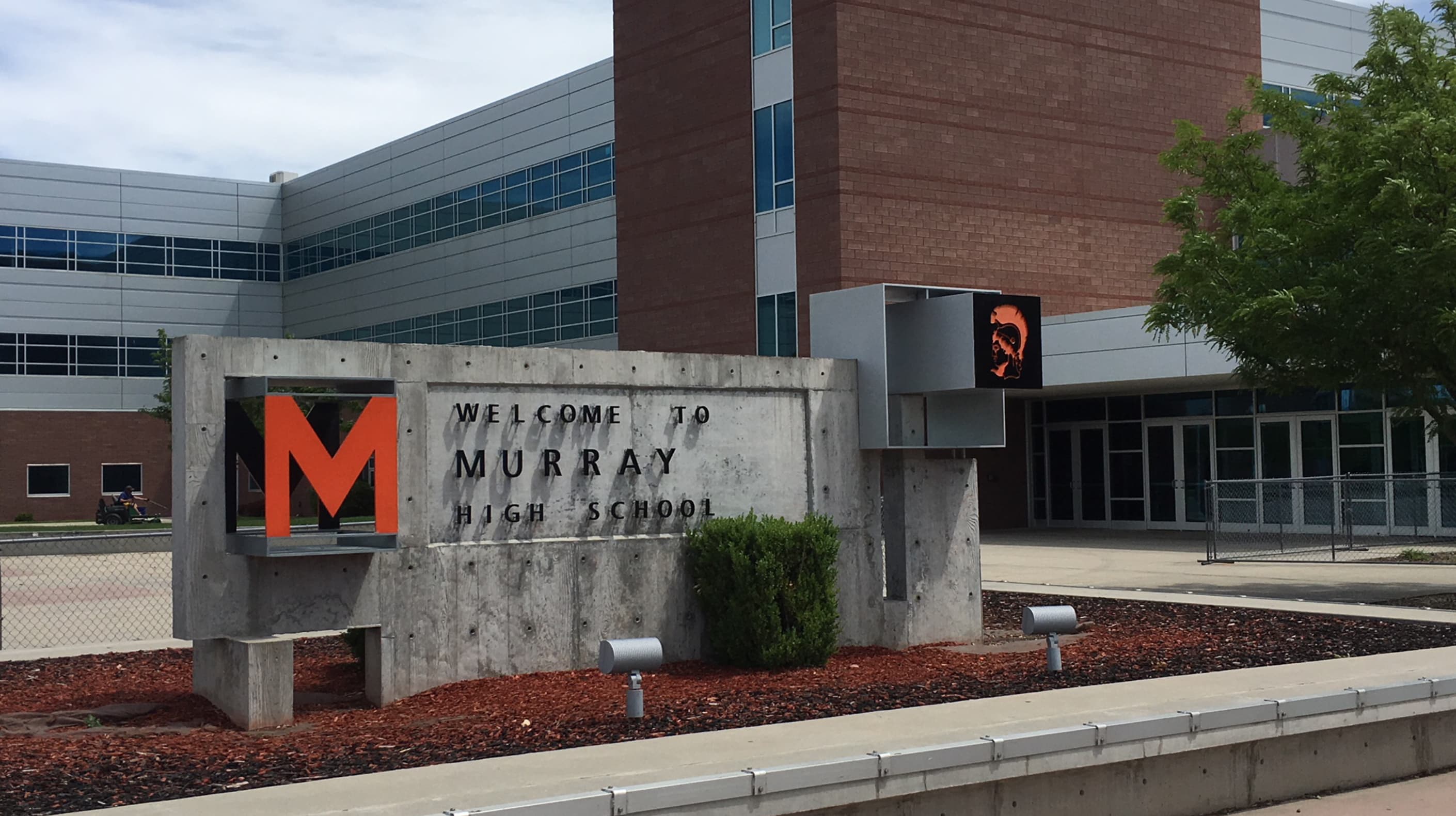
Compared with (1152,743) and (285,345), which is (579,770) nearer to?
(1152,743)

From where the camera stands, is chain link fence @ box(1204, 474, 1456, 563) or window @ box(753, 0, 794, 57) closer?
chain link fence @ box(1204, 474, 1456, 563)

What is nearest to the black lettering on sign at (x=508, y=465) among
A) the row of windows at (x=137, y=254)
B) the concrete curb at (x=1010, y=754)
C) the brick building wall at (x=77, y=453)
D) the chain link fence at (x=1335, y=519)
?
the concrete curb at (x=1010, y=754)

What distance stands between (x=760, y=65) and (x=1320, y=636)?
27.3 metres

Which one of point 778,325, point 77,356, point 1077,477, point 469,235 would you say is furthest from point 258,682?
point 77,356

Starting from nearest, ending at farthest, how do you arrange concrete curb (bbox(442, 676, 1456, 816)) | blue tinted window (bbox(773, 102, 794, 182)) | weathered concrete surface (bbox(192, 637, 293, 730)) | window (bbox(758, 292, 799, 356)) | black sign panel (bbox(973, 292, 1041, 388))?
concrete curb (bbox(442, 676, 1456, 816)) → weathered concrete surface (bbox(192, 637, 293, 730)) → black sign panel (bbox(973, 292, 1041, 388)) → blue tinted window (bbox(773, 102, 794, 182)) → window (bbox(758, 292, 799, 356))

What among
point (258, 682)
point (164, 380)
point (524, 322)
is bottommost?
point (258, 682)

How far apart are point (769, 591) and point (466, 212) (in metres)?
47.4

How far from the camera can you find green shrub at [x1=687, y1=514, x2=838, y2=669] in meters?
11.7

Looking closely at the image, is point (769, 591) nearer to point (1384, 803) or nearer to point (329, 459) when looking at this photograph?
point (329, 459)

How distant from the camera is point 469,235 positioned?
5662 cm

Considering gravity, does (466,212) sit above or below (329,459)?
above

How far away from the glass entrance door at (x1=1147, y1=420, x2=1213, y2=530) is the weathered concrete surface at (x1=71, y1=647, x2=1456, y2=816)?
2651 cm

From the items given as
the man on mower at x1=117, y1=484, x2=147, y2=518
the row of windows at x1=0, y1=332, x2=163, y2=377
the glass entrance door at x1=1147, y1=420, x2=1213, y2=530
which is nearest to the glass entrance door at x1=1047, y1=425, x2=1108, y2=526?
the glass entrance door at x1=1147, y1=420, x2=1213, y2=530

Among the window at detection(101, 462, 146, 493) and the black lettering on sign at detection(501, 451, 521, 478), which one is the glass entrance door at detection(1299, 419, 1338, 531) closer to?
the black lettering on sign at detection(501, 451, 521, 478)
